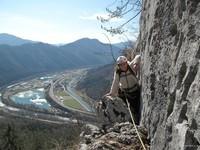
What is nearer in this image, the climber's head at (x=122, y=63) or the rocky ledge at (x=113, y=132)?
the rocky ledge at (x=113, y=132)

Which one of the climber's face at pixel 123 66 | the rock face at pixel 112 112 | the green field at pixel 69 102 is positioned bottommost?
the green field at pixel 69 102

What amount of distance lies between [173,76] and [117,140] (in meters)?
2.38

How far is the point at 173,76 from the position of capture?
529 cm

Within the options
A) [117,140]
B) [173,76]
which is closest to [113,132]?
[117,140]

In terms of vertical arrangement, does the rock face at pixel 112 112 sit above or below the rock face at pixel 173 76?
below

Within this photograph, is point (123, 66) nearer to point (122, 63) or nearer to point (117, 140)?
point (122, 63)

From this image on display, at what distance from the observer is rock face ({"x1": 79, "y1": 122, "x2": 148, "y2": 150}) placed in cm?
696

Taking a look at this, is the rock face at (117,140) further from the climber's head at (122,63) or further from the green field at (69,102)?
the green field at (69,102)

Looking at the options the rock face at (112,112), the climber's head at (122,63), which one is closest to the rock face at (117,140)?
the rock face at (112,112)

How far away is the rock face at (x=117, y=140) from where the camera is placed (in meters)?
6.96

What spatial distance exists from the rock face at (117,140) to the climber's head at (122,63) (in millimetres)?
1724

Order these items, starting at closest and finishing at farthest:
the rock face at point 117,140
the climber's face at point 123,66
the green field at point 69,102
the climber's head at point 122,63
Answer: the rock face at point 117,140 < the climber's head at point 122,63 < the climber's face at point 123,66 < the green field at point 69,102

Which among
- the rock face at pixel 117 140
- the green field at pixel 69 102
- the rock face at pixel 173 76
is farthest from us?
the green field at pixel 69 102

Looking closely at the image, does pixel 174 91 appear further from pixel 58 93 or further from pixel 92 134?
pixel 58 93
